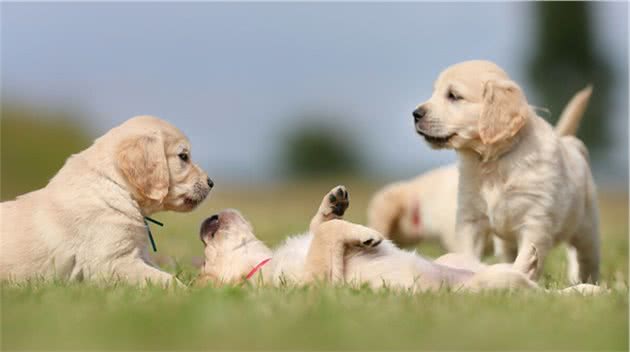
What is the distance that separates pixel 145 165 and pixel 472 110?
203 centimetres

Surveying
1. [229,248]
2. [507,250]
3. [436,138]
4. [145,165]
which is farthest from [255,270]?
[507,250]

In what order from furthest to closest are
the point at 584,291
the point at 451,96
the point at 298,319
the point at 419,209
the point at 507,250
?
the point at 419,209 < the point at 507,250 < the point at 451,96 < the point at 584,291 < the point at 298,319

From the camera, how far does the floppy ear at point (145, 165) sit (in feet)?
14.7

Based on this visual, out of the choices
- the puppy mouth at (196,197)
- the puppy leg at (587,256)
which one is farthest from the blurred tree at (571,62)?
the puppy mouth at (196,197)

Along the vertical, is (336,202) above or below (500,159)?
below

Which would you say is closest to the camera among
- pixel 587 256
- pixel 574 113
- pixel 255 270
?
pixel 255 270

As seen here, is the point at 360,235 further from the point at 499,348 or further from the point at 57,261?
the point at 57,261

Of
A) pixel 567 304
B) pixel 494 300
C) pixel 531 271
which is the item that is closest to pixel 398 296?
pixel 494 300

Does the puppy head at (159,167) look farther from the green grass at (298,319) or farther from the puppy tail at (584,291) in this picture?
the puppy tail at (584,291)

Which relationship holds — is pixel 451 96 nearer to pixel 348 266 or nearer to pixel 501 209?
pixel 501 209

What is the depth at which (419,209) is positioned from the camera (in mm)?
7648

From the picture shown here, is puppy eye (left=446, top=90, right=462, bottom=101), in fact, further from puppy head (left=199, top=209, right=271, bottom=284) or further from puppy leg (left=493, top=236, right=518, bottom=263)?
puppy head (left=199, top=209, right=271, bottom=284)

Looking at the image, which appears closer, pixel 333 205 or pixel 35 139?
pixel 333 205

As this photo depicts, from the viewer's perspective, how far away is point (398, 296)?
3.39 meters
